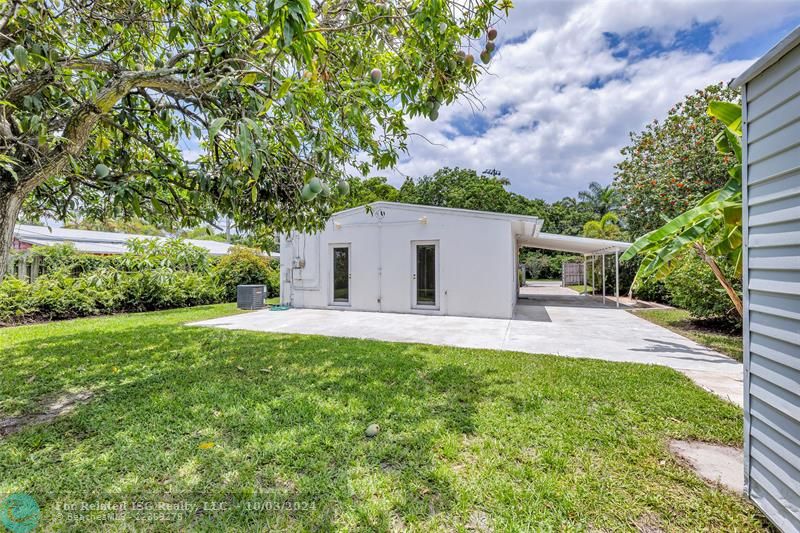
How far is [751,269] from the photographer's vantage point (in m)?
2.28

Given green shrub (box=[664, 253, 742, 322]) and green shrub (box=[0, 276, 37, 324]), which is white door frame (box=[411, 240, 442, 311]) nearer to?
green shrub (box=[664, 253, 742, 322])

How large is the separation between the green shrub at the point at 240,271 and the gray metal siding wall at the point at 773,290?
16.6 m

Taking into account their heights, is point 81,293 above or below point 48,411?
above

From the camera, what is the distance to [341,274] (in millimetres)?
12930

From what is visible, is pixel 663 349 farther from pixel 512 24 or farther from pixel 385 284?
pixel 385 284

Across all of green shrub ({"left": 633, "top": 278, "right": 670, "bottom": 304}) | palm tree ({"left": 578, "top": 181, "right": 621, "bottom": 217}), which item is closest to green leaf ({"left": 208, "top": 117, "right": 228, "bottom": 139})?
green shrub ({"left": 633, "top": 278, "right": 670, "bottom": 304})

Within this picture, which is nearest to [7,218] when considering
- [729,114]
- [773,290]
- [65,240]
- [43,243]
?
[773,290]

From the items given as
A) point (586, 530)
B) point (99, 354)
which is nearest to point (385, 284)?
point (99, 354)

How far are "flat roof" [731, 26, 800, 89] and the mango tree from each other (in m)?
1.80

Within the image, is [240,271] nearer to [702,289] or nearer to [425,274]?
[425,274]

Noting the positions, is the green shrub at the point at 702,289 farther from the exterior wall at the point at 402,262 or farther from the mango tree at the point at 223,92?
the mango tree at the point at 223,92

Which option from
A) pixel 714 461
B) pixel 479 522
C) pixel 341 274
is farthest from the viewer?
pixel 341 274

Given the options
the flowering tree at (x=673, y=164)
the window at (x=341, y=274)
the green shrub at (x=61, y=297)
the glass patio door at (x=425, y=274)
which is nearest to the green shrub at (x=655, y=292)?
the flowering tree at (x=673, y=164)

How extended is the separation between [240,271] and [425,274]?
9.56 metres
